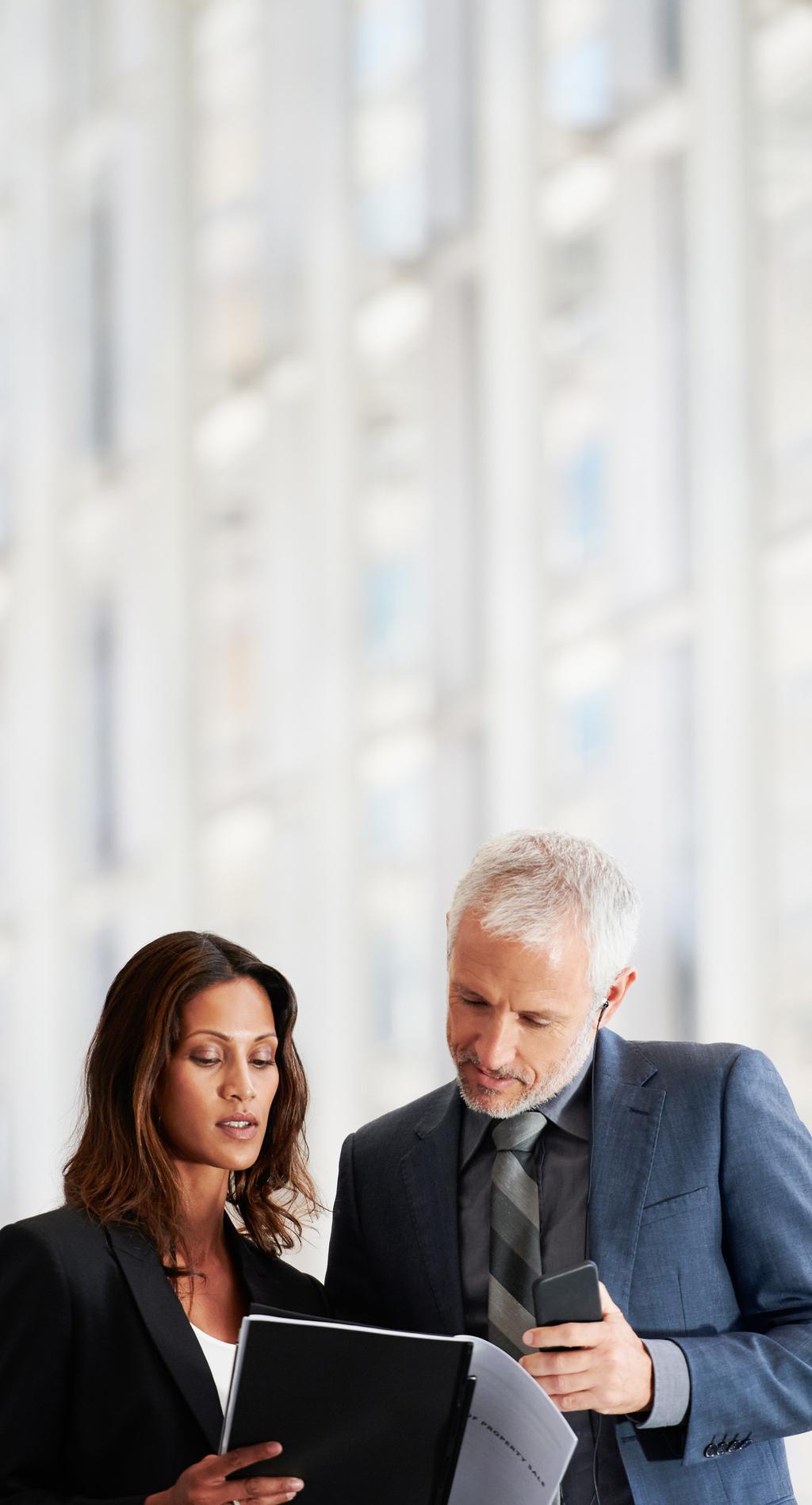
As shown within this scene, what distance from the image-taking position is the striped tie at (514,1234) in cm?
216

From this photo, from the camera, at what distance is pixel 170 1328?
6.94 ft

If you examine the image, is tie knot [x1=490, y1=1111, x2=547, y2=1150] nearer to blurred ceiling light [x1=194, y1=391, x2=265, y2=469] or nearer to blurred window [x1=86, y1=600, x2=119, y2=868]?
blurred ceiling light [x1=194, y1=391, x2=265, y2=469]

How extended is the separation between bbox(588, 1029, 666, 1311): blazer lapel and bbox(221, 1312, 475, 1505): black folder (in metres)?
0.31

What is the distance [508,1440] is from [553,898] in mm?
652

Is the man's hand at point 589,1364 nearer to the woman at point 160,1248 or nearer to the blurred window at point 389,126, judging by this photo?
the woman at point 160,1248

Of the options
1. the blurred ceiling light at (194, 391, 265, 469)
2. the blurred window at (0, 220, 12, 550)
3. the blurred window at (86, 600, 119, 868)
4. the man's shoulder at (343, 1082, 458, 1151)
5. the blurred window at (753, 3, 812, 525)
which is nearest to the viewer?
the man's shoulder at (343, 1082, 458, 1151)

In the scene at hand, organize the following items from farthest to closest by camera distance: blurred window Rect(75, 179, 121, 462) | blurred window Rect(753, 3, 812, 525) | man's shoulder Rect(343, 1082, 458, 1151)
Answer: blurred window Rect(75, 179, 121, 462), blurred window Rect(753, 3, 812, 525), man's shoulder Rect(343, 1082, 458, 1151)

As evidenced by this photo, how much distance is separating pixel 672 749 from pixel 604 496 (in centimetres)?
66

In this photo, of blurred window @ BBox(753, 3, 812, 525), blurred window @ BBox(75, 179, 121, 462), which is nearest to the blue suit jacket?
blurred window @ BBox(753, 3, 812, 525)

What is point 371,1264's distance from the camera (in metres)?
2.35

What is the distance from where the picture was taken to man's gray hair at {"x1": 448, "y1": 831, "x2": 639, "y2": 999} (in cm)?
217

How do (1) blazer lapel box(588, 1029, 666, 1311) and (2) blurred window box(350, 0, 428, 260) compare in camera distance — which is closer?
(1) blazer lapel box(588, 1029, 666, 1311)

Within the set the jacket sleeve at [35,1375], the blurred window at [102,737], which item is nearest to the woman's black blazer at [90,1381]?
the jacket sleeve at [35,1375]

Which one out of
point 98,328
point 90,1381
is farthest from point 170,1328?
point 98,328
